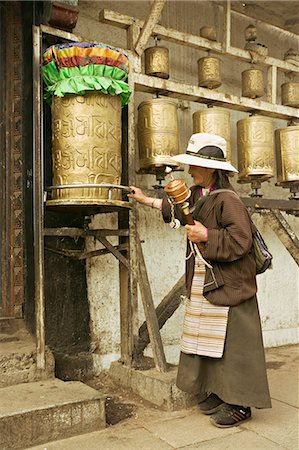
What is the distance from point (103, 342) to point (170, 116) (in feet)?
5.72

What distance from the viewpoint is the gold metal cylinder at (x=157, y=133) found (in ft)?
11.7

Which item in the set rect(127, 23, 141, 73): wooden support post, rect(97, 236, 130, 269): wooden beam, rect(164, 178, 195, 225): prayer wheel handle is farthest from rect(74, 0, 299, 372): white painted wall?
rect(164, 178, 195, 225): prayer wheel handle

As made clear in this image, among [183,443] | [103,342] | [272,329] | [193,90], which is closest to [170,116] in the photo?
[193,90]

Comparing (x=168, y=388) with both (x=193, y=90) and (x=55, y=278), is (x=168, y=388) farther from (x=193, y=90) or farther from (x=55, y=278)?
(x=193, y=90)

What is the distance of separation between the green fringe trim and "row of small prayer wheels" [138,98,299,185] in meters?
0.54

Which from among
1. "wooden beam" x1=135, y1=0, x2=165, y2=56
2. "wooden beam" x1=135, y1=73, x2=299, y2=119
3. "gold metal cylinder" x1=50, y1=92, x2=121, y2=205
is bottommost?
"gold metal cylinder" x1=50, y1=92, x2=121, y2=205

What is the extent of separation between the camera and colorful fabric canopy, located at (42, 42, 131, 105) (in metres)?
2.95

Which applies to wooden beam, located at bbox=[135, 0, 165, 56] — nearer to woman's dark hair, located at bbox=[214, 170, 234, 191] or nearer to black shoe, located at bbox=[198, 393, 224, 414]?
woman's dark hair, located at bbox=[214, 170, 234, 191]

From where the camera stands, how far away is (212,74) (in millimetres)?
4039

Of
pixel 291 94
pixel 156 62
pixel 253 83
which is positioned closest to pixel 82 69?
pixel 156 62

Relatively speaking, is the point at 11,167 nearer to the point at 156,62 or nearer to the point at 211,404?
the point at 156,62

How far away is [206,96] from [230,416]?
2298 mm

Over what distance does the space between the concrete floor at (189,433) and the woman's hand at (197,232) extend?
1.02m

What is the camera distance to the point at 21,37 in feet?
11.5
